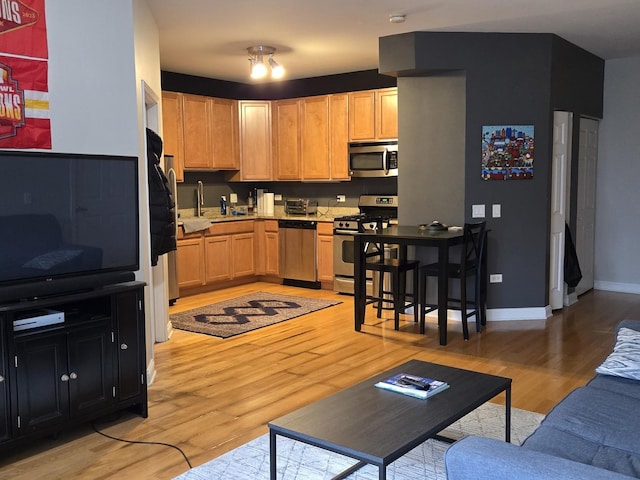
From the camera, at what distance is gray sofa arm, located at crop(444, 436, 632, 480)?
1.54m

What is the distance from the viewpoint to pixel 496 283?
5934mm

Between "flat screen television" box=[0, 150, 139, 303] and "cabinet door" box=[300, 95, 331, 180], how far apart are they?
14.8 ft

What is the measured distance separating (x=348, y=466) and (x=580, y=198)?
5.19 m

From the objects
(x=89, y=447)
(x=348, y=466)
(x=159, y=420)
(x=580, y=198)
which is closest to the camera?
(x=348, y=466)

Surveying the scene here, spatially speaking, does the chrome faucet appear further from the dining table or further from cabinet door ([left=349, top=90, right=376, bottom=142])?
the dining table

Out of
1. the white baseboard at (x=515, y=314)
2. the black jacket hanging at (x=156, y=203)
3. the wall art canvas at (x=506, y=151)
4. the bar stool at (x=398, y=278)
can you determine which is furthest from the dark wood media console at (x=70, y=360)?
the wall art canvas at (x=506, y=151)

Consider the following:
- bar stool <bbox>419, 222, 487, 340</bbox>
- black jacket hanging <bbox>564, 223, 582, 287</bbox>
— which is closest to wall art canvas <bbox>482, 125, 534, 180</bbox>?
bar stool <bbox>419, 222, 487, 340</bbox>

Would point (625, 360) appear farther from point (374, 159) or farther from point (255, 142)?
point (255, 142)

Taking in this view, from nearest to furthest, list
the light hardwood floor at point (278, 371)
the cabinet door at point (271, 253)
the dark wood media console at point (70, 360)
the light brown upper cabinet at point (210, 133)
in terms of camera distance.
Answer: the dark wood media console at point (70, 360) < the light hardwood floor at point (278, 371) < the light brown upper cabinet at point (210, 133) < the cabinet door at point (271, 253)

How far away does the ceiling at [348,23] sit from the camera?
4.73 meters

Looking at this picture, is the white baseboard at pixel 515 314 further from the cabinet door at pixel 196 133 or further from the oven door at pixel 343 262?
the cabinet door at pixel 196 133

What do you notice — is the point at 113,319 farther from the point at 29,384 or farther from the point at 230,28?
the point at 230,28

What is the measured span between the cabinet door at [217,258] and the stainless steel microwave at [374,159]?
183 centimetres

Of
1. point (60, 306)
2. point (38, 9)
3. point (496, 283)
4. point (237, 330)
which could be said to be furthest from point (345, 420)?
point (496, 283)
